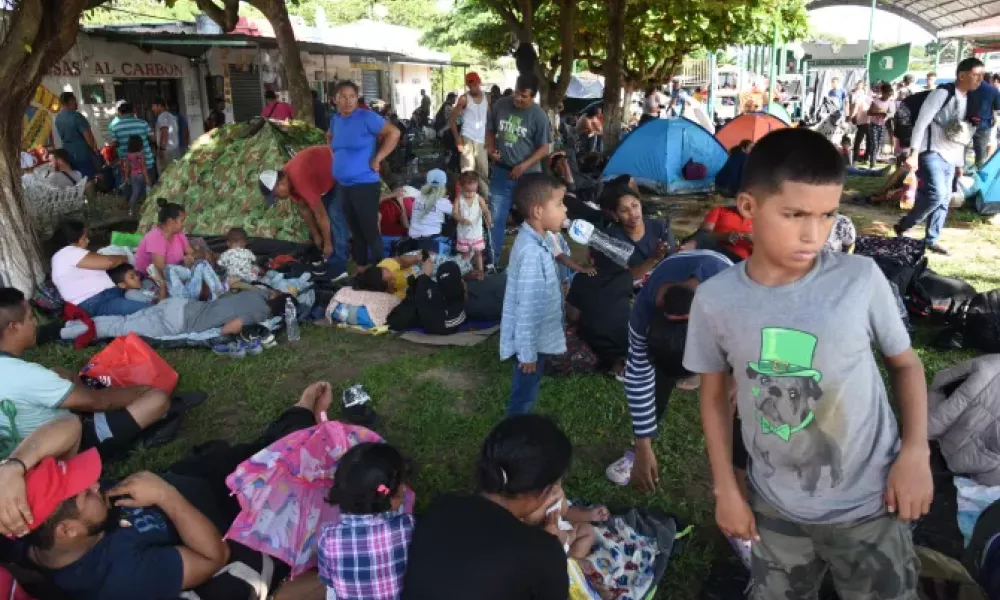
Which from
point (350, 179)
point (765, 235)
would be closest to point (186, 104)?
point (350, 179)

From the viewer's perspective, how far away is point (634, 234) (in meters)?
4.15

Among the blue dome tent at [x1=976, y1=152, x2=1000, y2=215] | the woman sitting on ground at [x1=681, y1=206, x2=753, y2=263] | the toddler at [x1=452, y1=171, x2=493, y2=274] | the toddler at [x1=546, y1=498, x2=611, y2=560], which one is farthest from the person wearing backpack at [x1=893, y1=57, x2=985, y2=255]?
the toddler at [x1=546, y1=498, x2=611, y2=560]

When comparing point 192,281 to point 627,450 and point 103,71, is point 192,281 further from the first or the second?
point 103,71

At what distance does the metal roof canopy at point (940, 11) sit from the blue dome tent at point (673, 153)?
13.6 meters

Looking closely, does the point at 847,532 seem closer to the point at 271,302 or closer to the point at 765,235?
the point at 765,235

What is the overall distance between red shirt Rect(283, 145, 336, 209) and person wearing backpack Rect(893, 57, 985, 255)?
5.60 meters

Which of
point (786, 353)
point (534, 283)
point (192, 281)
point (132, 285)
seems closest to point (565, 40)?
point (192, 281)

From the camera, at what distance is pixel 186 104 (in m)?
16.1

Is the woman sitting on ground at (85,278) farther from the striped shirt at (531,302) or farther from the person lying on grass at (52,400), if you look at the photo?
the striped shirt at (531,302)

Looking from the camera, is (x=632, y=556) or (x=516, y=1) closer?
(x=632, y=556)

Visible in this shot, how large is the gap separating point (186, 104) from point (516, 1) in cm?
808

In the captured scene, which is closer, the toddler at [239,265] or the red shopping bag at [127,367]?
the red shopping bag at [127,367]

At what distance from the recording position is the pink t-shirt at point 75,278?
5.36 metres

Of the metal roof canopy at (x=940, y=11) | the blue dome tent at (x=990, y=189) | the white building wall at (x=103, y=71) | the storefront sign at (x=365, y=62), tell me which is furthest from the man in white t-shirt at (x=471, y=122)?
the metal roof canopy at (x=940, y=11)
